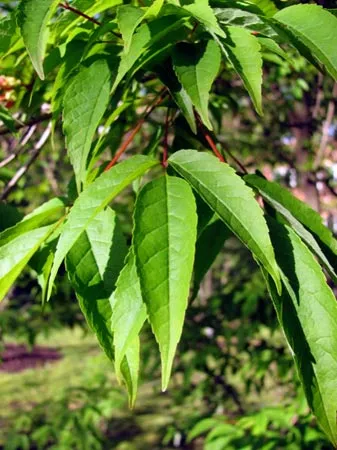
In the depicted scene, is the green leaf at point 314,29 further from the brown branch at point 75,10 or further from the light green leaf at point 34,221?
the light green leaf at point 34,221

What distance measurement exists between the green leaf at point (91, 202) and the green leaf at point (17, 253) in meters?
0.06

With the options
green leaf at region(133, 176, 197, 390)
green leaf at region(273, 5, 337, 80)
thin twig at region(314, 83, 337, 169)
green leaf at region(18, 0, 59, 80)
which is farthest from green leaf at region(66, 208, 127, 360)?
thin twig at region(314, 83, 337, 169)

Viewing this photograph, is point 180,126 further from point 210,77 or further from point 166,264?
point 166,264

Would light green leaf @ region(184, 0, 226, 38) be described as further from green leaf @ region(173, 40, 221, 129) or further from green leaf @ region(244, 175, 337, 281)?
green leaf @ region(244, 175, 337, 281)

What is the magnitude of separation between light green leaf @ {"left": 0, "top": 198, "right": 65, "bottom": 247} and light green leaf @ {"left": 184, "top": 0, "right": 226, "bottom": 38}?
36 centimetres

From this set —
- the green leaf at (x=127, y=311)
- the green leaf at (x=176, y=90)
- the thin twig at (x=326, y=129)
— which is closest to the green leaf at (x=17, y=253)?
the green leaf at (x=127, y=311)

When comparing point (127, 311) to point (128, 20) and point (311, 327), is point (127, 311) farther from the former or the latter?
point (128, 20)

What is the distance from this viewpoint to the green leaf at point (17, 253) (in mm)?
748

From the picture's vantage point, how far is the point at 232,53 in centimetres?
76

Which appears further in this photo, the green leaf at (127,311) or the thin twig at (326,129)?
the thin twig at (326,129)

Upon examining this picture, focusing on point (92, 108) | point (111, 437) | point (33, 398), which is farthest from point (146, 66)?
point (33, 398)

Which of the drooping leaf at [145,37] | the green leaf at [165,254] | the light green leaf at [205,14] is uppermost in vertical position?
the light green leaf at [205,14]

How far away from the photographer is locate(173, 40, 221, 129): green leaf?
76cm

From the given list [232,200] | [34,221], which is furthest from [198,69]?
[34,221]
